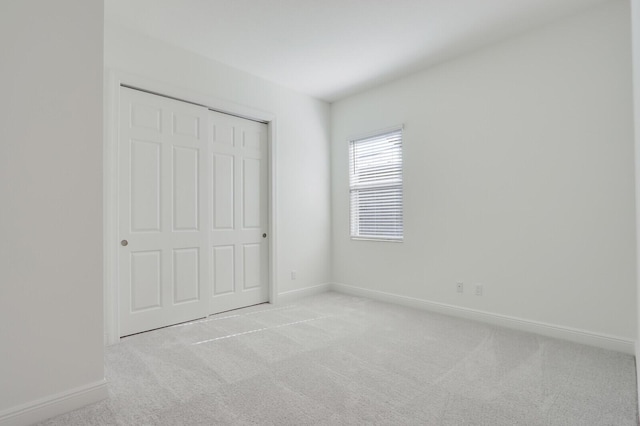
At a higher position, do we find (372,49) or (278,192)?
(372,49)

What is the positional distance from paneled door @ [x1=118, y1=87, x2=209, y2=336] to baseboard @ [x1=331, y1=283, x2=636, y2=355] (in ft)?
7.49

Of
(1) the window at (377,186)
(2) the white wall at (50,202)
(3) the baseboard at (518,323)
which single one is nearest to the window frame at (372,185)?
(1) the window at (377,186)

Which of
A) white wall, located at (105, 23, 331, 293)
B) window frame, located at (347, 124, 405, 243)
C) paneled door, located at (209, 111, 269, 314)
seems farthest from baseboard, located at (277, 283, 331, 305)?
window frame, located at (347, 124, 405, 243)

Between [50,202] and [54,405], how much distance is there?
3.73ft

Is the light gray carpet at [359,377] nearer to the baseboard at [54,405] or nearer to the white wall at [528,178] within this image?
the baseboard at [54,405]

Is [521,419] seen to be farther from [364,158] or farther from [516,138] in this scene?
[364,158]

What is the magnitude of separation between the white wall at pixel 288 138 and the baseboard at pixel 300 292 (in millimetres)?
44

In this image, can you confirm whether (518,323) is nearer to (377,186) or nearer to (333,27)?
(377,186)

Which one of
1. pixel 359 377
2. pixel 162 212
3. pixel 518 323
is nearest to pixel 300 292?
pixel 162 212

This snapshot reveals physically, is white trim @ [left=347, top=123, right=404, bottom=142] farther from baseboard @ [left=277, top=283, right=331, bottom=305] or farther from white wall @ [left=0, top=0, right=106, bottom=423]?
white wall @ [left=0, top=0, right=106, bottom=423]

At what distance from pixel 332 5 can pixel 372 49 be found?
2.69 feet

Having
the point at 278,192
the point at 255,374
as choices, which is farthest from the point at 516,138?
the point at 255,374

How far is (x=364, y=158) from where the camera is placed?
4547 mm

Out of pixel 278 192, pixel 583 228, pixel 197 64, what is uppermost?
pixel 197 64
